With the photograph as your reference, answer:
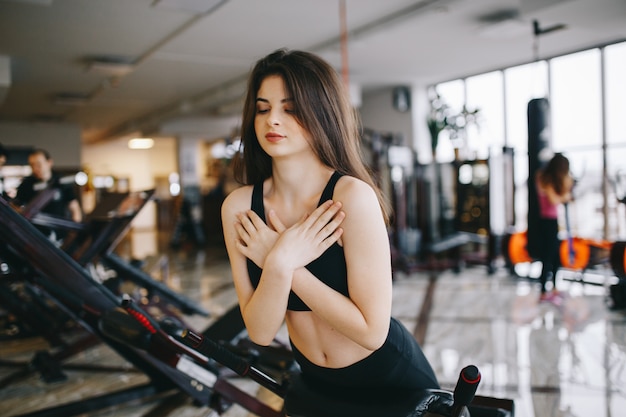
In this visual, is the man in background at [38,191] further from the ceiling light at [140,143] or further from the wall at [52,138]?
the ceiling light at [140,143]

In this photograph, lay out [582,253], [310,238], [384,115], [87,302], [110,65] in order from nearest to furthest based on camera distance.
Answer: [310,238]
[87,302]
[582,253]
[110,65]
[384,115]

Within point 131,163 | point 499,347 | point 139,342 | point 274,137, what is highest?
point 131,163

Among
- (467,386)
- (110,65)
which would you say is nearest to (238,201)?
(467,386)

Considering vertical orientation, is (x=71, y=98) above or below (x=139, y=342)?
above

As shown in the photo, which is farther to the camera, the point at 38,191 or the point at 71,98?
the point at 71,98

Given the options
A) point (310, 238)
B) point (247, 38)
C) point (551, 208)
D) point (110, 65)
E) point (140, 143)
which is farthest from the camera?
point (140, 143)

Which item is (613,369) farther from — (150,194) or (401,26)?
(401,26)

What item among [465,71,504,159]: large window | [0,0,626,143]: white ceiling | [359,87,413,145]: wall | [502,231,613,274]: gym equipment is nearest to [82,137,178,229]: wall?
[0,0,626,143]: white ceiling

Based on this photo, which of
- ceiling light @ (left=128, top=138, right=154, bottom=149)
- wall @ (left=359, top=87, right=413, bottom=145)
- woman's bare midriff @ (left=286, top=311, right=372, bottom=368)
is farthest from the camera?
ceiling light @ (left=128, top=138, right=154, bottom=149)

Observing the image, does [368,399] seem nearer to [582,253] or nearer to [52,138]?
[582,253]

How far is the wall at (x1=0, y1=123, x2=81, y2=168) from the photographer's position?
12.8 metres

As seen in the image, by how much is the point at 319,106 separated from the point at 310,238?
288 millimetres

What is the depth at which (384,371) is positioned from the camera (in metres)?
1.19

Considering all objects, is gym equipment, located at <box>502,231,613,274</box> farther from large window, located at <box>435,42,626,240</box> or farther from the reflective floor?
large window, located at <box>435,42,626,240</box>
